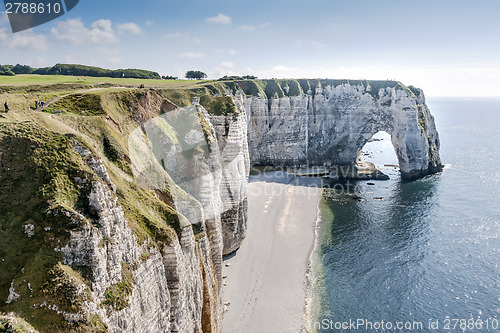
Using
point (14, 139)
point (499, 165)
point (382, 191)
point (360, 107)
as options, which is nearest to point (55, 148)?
point (14, 139)

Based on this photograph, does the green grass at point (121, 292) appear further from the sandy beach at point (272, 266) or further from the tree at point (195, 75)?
the tree at point (195, 75)

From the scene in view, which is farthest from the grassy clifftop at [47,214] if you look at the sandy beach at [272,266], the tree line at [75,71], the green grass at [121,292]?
the tree line at [75,71]

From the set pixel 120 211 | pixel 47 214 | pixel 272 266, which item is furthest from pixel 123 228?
pixel 272 266

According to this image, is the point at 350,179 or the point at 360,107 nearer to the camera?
the point at 350,179

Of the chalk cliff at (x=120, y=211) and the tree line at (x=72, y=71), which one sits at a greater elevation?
the tree line at (x=72, y=71)

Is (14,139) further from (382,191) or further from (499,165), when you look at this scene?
(499,165)

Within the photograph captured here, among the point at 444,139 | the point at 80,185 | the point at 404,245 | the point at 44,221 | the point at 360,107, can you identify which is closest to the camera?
the point at 44,221
